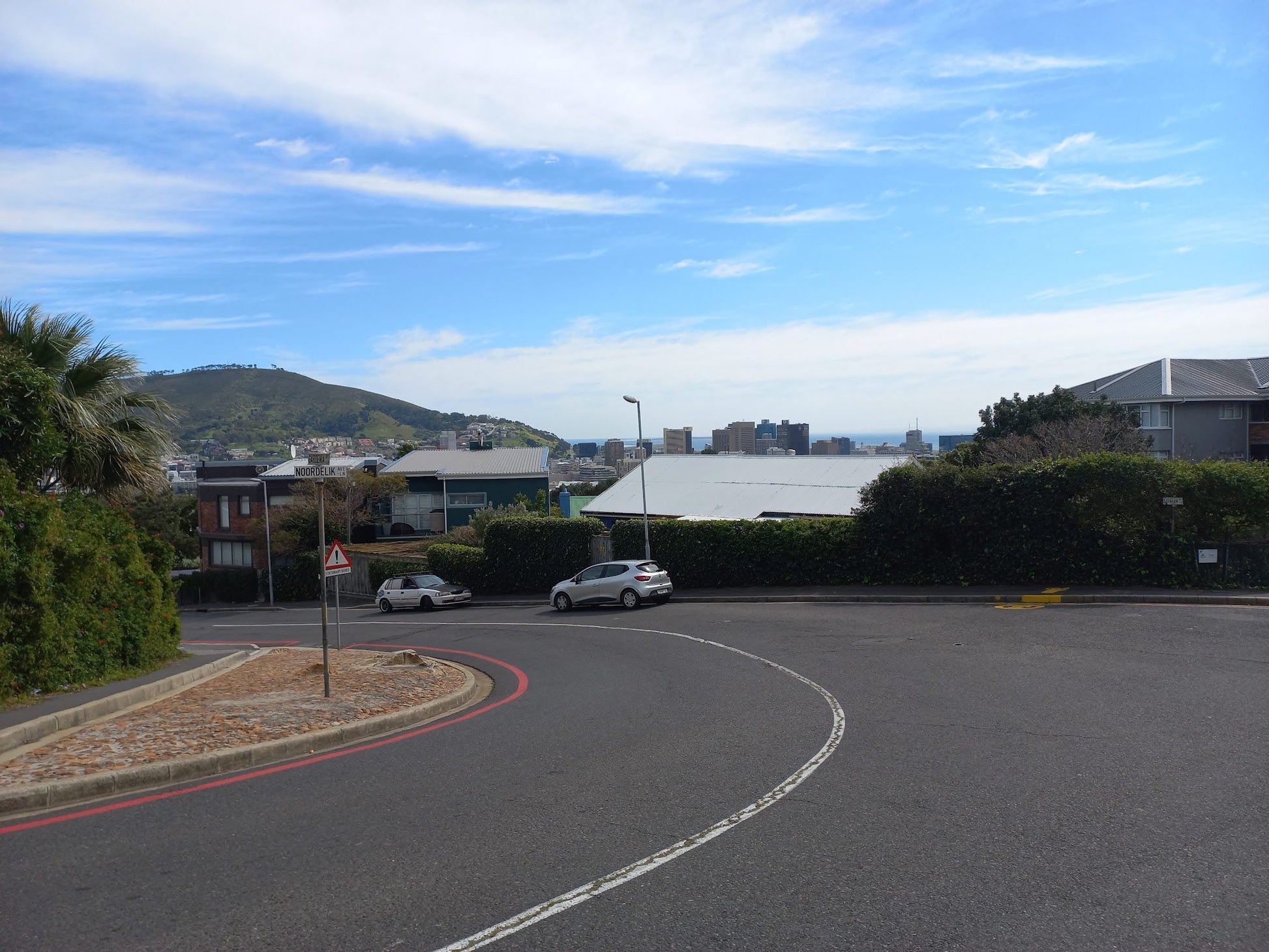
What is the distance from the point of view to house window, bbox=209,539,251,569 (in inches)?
2146

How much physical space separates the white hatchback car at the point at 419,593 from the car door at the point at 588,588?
24.3ft

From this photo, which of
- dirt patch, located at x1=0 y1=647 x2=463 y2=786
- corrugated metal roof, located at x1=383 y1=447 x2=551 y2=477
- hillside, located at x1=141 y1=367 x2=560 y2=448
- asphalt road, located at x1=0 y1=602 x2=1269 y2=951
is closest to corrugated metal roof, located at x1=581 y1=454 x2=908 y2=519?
corrugated metal roof, located at x1=383 y1=447 x2=551 y2=477

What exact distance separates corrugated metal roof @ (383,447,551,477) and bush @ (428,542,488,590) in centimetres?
2061

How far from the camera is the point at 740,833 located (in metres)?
6.74

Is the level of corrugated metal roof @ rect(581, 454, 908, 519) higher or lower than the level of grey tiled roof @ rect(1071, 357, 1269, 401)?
lower

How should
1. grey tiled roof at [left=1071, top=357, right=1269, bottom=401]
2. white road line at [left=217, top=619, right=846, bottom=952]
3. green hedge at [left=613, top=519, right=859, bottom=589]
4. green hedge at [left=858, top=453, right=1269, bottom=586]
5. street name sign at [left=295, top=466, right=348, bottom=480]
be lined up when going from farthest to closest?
1. grey tiled roof at [left=1071, top=357, right=1269, bottom=401]
2. green hedge at [left=613, top=519, right=859, bottom=589]
3. green hedge at [left=858, top=453, right=1269, bottom=586]
4. street name sign at [left=295, top=466, right=348, bottom=480]
5. white road line at [left=217, top=619, right=846, bottom=952]

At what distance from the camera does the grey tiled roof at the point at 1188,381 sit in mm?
49688

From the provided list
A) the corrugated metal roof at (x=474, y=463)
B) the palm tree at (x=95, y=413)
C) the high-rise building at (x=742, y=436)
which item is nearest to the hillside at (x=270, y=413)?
the high-rise building at (x=742, y=436)

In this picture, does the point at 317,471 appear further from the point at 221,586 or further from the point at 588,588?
the point at 221,586

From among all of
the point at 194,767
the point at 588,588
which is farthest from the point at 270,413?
the point at 194,767

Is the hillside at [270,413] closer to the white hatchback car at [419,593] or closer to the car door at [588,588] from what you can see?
the white hatchback car at [419,593]

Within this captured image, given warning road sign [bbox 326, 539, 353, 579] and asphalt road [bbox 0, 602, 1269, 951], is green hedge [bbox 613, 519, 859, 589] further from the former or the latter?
warning road sign [bbox 326, 539, 353, 579]

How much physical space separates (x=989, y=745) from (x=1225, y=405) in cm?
5012

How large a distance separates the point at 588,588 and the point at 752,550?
531cm
